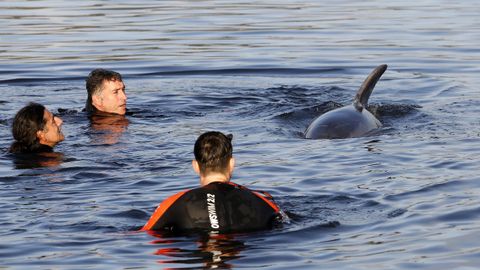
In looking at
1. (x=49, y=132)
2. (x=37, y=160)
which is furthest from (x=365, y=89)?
(x=37, y=160)

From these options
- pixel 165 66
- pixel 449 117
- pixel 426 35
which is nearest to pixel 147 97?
pixel 165 66

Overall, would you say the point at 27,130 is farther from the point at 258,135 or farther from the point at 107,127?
the point at 258,135

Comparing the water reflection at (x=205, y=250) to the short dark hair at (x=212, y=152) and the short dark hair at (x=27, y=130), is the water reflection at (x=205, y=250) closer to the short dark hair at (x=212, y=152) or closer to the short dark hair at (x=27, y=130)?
the short dark hair at (x=212, y=152)

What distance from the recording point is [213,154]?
9.07 metres

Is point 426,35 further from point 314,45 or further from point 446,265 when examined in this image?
point 446,265

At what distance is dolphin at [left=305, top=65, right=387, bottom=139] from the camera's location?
13531 mm

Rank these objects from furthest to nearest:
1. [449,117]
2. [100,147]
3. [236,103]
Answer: [236,103] < [449,117] < [100,147]

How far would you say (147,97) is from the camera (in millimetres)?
17641

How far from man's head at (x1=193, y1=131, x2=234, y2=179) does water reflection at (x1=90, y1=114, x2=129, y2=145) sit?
4875 millimetres

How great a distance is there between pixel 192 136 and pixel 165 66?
6312mm

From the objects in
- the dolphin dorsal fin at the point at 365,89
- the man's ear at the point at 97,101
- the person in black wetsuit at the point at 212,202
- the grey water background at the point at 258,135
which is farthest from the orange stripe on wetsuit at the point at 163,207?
the man's ear at the point at 97,101

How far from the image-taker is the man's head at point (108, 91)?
15711 mm

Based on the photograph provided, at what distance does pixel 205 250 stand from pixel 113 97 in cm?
708

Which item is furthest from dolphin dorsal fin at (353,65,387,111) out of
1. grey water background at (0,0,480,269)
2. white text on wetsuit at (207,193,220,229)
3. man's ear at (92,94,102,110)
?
white text on wetsuit at (207,193,220,229)
